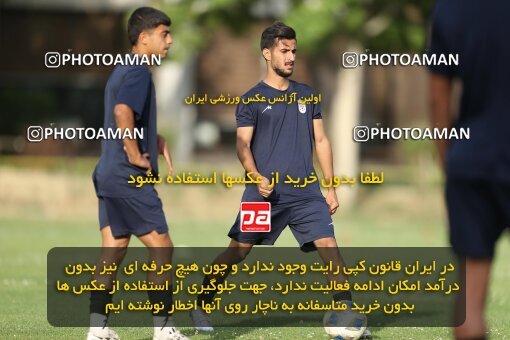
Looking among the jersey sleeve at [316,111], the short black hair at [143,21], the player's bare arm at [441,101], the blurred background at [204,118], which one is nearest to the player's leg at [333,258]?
the blurred background at [204,118]

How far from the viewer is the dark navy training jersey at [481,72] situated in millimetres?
5789

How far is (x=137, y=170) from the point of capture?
8828 mm

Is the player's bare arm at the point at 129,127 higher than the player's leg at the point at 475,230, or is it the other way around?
the player's bare arm at the point at 129,127

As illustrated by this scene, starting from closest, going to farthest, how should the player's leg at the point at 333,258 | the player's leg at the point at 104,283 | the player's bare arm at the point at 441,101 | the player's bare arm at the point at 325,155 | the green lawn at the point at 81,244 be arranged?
the player's bare arm at the point at 441,101
the player's leg at the point at 104,283
the player's leg at the point at 333,258
the player's bare arm at the point at 325,155
the green lawn at the point at 81,244

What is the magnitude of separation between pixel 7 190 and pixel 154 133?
20.6 metres

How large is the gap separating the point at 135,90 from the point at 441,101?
10.6 feet

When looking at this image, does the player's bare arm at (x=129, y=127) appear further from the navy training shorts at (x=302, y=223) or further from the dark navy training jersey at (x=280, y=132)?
the navy training shorts at (x=302, y=223)

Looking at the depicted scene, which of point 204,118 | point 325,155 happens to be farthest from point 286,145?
point 204,118

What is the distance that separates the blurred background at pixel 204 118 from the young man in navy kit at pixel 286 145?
94 centimetres

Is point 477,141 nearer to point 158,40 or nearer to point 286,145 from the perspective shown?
point 158,40

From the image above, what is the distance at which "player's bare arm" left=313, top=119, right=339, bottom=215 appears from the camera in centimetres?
959

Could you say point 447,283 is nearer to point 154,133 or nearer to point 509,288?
point 509,288

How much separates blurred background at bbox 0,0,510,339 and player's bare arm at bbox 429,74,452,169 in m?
4.09

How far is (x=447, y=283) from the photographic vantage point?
570 inches
